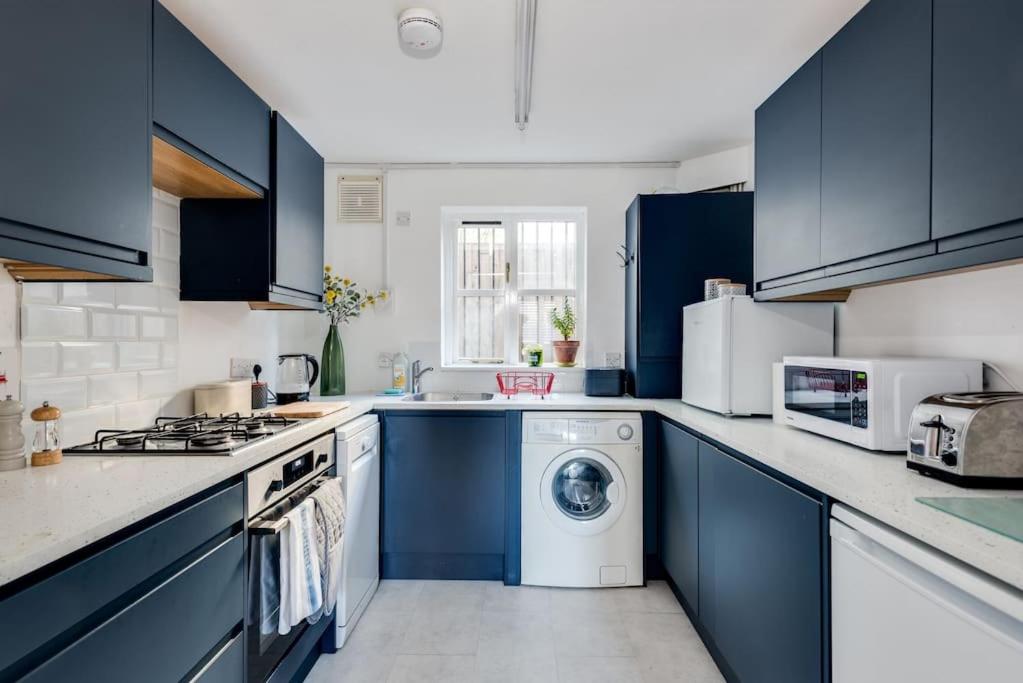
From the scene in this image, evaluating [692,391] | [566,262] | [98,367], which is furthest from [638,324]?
[98,367]

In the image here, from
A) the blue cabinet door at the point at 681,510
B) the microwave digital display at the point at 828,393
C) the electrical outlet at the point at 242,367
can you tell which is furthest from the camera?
the electrical outlet at the point at 242,367

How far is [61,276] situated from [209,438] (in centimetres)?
59

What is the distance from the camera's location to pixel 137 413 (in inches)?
71.3

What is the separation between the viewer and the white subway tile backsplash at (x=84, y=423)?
152 centimetres

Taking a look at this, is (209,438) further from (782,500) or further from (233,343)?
(782,500)

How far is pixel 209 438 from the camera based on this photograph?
59.4 inches

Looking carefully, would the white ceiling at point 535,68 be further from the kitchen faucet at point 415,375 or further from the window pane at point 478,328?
the kitchen faucet at point 415,375

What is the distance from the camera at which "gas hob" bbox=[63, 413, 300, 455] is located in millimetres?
1400

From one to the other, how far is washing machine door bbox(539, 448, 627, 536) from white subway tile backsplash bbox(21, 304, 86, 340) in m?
1.94

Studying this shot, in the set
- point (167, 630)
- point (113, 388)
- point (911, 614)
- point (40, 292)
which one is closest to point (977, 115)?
point (911, 614)

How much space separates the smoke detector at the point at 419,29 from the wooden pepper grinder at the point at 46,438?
5.21ft

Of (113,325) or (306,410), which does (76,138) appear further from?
(306,410)

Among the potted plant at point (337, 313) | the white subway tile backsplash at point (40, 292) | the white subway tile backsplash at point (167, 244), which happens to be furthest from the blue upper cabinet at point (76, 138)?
the potted plant at point (337, 313)

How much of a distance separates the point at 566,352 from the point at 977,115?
2.34 meters
